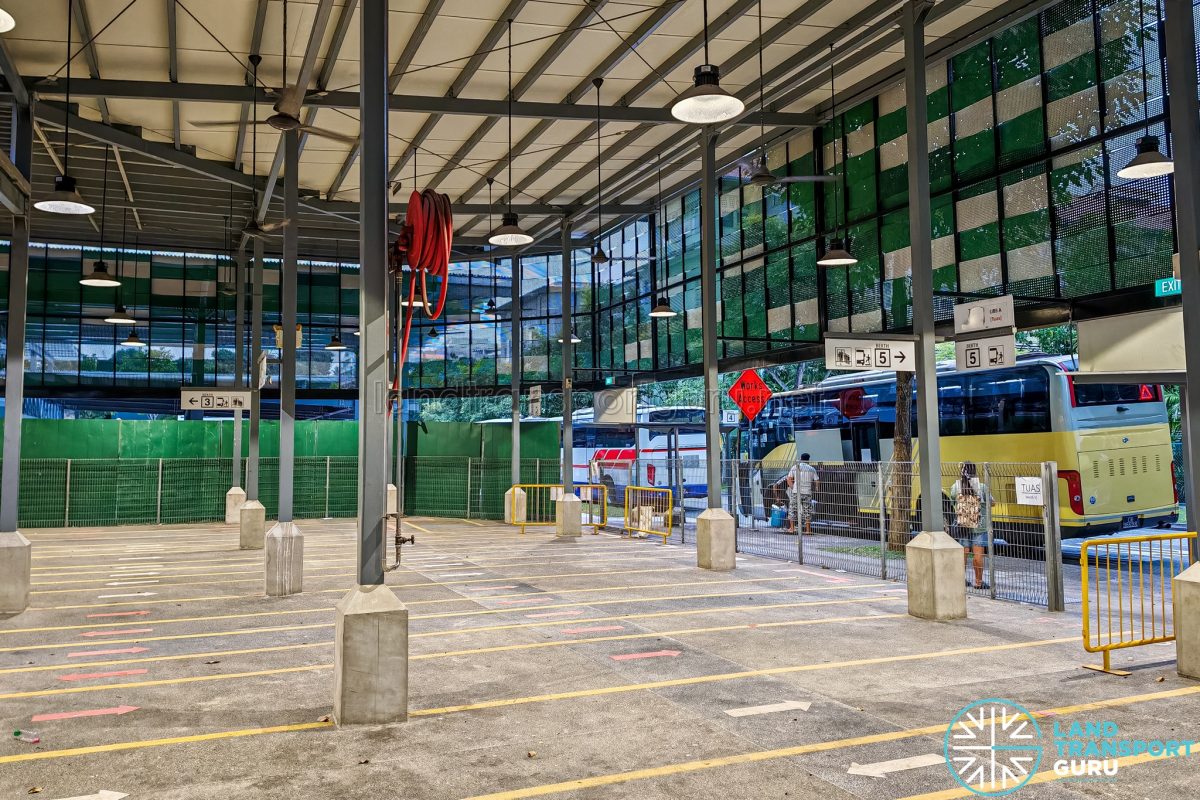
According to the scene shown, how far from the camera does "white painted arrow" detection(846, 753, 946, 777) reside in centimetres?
529

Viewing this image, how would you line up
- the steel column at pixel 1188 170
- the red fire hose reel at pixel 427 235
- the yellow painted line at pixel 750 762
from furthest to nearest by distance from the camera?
the steel column at pixel 1188 170 < the red fire hose reel at pixel 427 235 < the yellow painted line at pixel 750 762

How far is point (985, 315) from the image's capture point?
39.9 ft

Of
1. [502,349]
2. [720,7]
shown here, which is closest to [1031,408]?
[720,7]

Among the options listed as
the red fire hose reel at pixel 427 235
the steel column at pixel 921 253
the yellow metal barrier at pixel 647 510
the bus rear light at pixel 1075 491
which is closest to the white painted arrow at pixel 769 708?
the red fire hose reel at pixel 427 235

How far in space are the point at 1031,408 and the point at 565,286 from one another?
35.6 feet

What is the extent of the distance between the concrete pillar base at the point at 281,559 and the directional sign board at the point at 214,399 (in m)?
10.7

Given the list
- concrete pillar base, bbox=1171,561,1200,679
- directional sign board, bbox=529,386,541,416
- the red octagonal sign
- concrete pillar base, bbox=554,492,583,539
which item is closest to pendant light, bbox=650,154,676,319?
the red octagonal sign

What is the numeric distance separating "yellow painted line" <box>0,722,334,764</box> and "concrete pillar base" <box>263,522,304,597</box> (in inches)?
243

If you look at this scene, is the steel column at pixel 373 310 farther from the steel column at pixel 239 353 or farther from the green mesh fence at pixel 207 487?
the steel column at pixel 239 353

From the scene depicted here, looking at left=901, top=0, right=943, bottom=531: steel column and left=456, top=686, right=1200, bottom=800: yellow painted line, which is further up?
left=901, top=0, right=943, bottom=531: steel column

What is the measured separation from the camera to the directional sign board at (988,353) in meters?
11.4

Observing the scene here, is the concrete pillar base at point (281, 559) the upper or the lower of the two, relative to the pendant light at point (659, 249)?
lower

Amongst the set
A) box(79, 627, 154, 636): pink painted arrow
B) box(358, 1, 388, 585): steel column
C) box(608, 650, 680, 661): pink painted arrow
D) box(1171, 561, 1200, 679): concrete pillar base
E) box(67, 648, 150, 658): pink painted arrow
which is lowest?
box(608, 650, 680, 661): pink painted arrow

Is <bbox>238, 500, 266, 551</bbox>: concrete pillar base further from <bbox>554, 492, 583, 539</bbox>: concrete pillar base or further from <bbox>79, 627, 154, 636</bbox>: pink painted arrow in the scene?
<bbox>79, 627, 154, 636</bbox>: pink painted arrow
